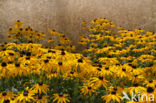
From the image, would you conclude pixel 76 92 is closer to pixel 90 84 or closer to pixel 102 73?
pixel 90 84

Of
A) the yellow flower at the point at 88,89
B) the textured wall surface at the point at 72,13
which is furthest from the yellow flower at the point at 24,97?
the textured wall surface at the point at 72,13

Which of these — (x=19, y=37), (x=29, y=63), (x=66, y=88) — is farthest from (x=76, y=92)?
(x=19, y=37)

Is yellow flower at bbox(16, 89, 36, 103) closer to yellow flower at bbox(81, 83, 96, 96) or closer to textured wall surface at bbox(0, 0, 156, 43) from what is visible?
yellow flower at bbox(81, 83, 96, 96)

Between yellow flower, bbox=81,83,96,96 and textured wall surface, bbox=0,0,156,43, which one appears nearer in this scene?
yellow flower, bbox=81,83,96,96

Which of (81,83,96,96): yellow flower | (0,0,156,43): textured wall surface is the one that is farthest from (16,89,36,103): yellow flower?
(0,0,156,43): textured wall surface

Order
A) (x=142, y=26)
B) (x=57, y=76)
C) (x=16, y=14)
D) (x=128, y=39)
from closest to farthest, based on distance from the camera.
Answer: (x=57, y=76)
(x=128, y=39)
(x=142, y=26)
(x=16, y=14)

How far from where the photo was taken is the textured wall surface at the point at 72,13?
4871 mm

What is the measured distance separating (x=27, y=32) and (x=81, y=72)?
1.89 m

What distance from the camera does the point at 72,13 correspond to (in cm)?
562

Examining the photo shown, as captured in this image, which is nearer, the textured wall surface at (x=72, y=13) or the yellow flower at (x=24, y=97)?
the yellow flower at (x=24, y=97)

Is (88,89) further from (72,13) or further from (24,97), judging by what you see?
A: (72,13)

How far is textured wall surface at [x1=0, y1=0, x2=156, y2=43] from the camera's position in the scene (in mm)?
4871

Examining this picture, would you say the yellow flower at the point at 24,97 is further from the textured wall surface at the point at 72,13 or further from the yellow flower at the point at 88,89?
the textured wall surface at the point at 72,13

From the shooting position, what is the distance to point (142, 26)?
485 centimetres
